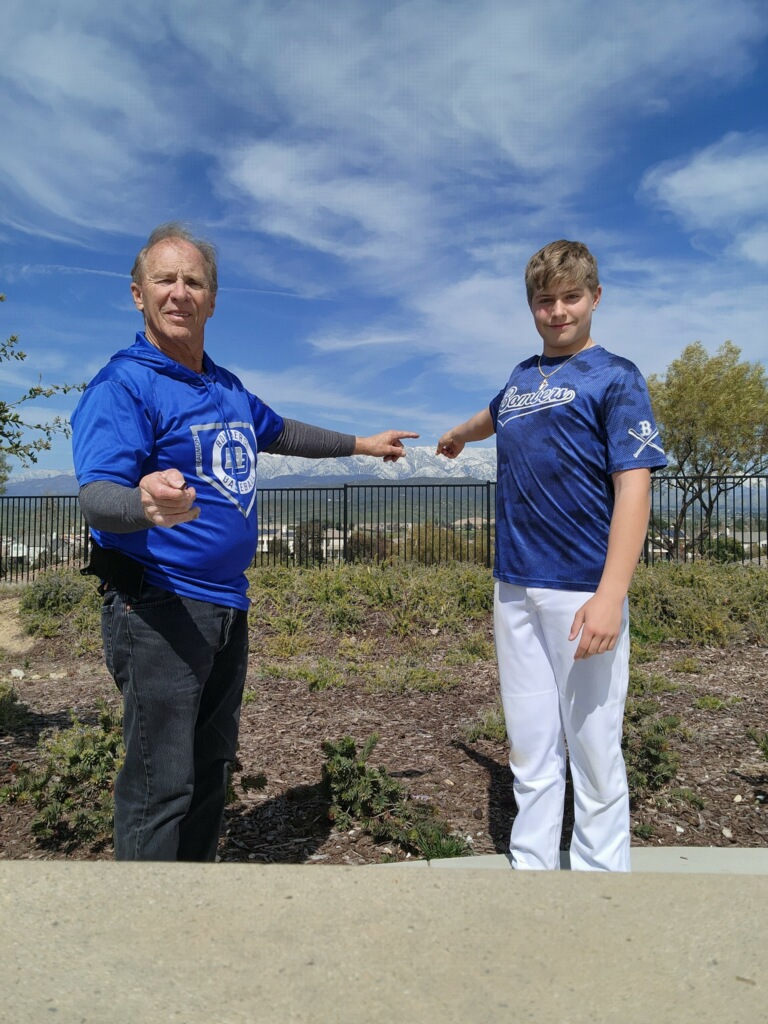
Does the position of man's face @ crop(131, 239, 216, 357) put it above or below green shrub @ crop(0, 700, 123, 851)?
above

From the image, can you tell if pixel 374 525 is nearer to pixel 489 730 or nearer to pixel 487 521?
pixel 487 521

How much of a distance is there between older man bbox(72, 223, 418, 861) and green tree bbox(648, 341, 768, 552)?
17433 millimetres

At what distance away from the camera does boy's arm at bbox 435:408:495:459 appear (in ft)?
9.71

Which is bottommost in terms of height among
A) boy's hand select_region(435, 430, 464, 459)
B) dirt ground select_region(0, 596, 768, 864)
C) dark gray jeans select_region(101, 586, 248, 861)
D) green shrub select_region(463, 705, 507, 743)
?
dirt ground select_region(0, 596, 768, 864)

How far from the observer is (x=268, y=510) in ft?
53.3

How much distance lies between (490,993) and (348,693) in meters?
4.55

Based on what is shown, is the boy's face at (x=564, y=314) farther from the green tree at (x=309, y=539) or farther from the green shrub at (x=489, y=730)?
the green tree at (x=309, y=539)

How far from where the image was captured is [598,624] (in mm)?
2156

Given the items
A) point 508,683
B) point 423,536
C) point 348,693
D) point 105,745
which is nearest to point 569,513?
point 508,683

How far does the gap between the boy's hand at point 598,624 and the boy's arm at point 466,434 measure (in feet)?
3.15

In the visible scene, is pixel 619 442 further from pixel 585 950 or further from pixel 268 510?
pixel 268 510

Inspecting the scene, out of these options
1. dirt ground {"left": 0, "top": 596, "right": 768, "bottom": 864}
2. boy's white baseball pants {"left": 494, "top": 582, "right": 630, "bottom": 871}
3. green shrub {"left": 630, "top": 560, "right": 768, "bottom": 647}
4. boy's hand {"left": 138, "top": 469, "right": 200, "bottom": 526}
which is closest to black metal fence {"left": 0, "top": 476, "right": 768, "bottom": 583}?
green shrub {"left": 630, "top": 560, "right": 768, "bottom": 647}

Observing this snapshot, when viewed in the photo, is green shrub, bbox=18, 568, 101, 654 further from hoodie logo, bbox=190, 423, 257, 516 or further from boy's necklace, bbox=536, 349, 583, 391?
boy's necklace, bbox=536, 349, 583, 391

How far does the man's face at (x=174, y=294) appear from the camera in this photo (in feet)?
7.38
